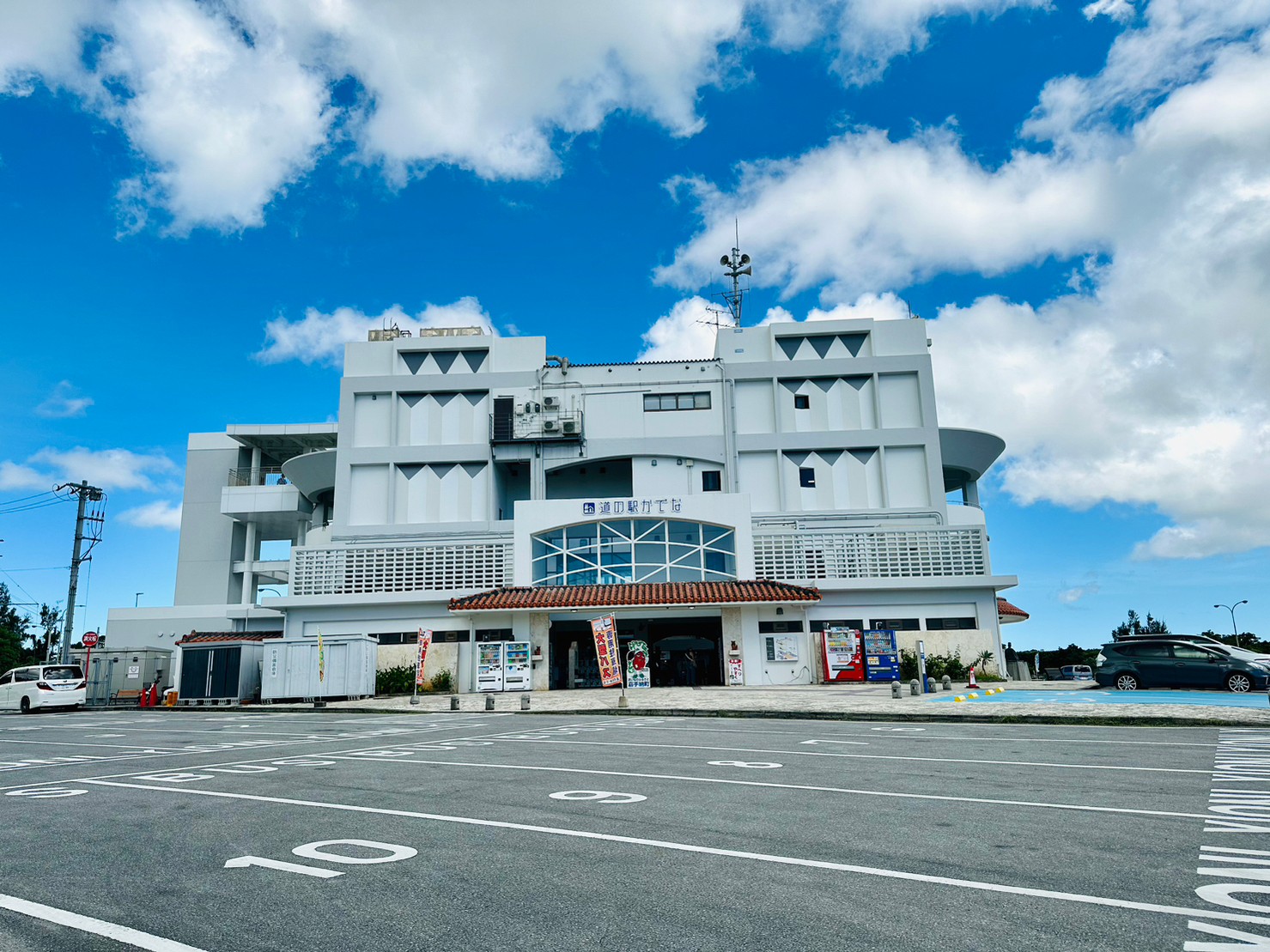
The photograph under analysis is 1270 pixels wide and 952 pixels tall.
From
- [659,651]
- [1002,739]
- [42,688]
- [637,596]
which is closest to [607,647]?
[637,596]

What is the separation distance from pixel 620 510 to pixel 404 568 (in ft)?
31.2

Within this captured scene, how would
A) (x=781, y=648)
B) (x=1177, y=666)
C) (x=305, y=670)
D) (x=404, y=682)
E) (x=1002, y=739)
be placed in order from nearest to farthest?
1. (x=1002, y=739)
2. (x=1177, y=666)
3. (x=305, y=670)
4. (x=781, y=648)
5. (x=404, y=682)

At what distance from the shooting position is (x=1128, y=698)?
22.3m

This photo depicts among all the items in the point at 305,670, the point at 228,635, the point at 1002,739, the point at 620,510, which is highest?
the point at 620,510

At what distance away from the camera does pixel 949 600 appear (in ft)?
117

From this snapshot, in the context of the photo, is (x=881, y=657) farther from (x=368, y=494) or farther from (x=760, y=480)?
(x=368, y=494)

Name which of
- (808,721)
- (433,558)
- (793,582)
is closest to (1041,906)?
(808,721)

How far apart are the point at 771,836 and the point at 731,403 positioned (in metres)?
36.4

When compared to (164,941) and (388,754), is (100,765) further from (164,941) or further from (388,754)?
(164,941)

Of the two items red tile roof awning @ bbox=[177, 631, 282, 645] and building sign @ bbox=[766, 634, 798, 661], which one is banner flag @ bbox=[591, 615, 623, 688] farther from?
red tile roof awning @ bbox=[177, 631, 282, 645]

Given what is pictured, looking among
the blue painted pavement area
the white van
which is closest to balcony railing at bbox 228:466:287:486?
the white van

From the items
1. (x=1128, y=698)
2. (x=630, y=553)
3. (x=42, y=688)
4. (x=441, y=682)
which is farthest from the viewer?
(x=630, y=553)

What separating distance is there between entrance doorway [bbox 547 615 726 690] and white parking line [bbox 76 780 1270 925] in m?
26.5

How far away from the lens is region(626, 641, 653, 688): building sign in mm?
31875
